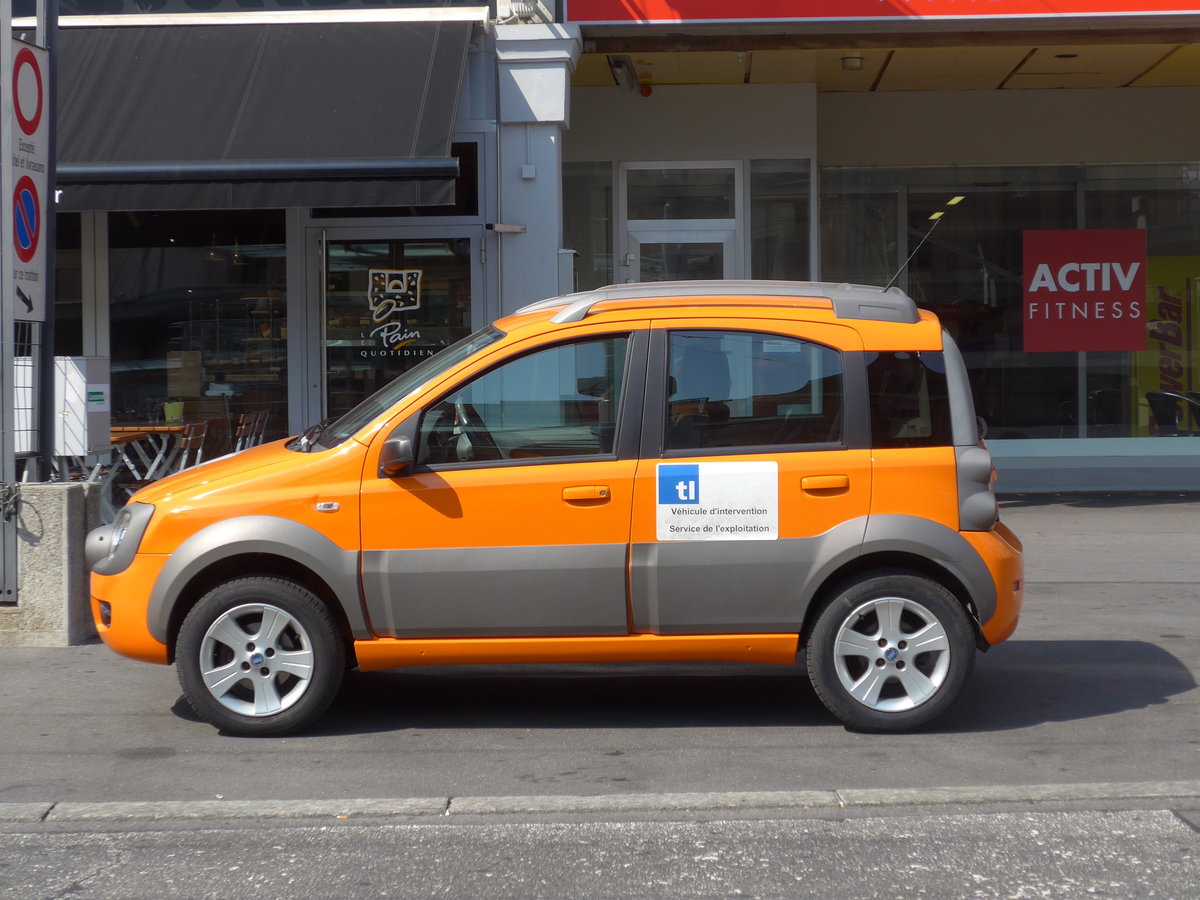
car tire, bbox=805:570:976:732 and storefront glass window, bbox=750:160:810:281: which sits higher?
storefront glass window, bbox=750:160:810:281

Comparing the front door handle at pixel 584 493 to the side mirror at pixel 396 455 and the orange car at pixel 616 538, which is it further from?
the side mirror at pixel 396 455

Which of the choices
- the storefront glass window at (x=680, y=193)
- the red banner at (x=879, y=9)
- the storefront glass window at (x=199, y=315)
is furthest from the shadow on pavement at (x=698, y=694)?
the storefront glass window at (x=680, y=193)

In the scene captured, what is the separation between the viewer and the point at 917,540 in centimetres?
546

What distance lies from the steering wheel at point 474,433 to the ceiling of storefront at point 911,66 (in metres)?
7.91

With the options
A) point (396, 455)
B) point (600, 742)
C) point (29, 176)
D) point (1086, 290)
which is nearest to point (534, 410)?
point (396, 455)

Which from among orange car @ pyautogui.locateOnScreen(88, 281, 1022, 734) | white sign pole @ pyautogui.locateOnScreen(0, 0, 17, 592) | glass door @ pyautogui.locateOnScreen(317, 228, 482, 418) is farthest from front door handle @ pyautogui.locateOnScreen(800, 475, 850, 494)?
glass door @ pyautogui.locateOnScreen(317, 228, 482, 418)

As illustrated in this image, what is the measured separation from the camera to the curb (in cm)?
470

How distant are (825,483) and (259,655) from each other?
8.11ft

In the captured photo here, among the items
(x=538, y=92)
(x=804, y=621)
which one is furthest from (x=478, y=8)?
(x=804, y=621)

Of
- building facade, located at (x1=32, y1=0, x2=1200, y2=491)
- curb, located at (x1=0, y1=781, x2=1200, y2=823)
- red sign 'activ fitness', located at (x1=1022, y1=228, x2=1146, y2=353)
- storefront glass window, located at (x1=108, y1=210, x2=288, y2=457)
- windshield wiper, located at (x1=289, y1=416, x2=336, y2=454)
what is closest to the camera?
curb, located at (x1=0, y1=781, x2=1200, y2=823)

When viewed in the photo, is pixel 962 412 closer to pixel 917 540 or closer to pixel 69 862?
pixel 917 540

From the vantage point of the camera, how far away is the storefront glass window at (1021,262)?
1541cm

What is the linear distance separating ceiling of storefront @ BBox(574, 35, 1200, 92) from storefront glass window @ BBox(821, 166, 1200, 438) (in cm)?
107

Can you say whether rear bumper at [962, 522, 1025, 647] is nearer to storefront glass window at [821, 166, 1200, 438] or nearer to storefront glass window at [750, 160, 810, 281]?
storefront glass window at [750, 160, 810, 281]
